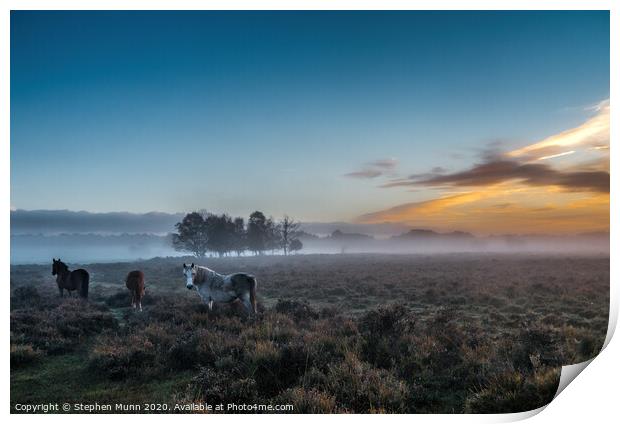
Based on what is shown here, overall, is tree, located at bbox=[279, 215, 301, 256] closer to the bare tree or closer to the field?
the bare tree

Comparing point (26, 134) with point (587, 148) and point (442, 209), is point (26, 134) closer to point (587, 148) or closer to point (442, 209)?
point (442, 209)

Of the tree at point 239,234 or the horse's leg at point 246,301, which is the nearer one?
the horse's leg at point 246,301

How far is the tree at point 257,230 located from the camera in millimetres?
8970

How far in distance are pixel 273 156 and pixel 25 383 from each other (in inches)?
236

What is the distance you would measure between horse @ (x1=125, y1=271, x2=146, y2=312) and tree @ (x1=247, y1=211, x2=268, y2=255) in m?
3.45

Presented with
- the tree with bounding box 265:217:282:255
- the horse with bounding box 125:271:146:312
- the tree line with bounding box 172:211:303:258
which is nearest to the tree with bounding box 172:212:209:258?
the tree line with bounding box 172:211:303:258

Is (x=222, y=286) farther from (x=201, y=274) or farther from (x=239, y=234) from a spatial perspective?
(x=239, y=234)

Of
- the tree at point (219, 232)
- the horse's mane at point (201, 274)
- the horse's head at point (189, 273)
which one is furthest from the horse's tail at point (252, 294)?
the tree at point (219, 232)

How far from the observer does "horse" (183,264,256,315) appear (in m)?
8.34

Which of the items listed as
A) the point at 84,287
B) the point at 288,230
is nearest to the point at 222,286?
the point at 288,230

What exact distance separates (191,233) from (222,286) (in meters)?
2.87

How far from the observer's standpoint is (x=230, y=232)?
38.8ft
